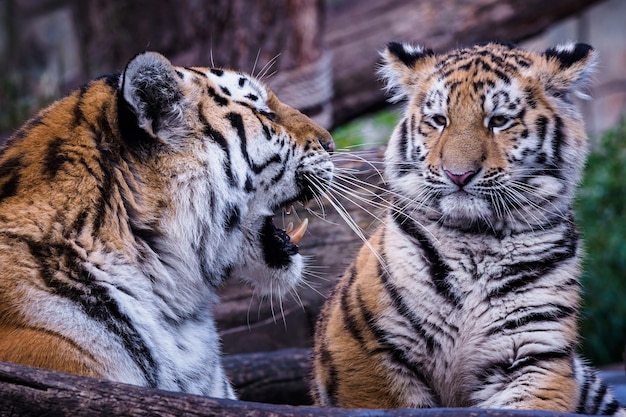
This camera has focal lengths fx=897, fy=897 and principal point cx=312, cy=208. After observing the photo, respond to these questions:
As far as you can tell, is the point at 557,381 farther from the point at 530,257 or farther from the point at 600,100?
the point at 600,100

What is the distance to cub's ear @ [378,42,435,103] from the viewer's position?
123 inches

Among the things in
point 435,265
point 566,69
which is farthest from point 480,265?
point 566,69

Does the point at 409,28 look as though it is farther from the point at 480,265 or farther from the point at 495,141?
the point at 480,265

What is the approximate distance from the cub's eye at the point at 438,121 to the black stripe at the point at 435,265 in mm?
331

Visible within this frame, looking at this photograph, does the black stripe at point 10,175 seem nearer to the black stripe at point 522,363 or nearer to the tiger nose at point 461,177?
the tiger nose at point 461,177

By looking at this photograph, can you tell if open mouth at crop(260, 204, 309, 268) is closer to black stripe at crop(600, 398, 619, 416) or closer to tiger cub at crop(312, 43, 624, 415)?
tiger cub at crop(312, 43, 624, 415)

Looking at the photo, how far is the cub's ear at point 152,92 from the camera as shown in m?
2.19

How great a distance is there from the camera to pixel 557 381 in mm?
2625

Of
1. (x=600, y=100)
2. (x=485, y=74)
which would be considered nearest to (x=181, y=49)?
(x=485, y=74)

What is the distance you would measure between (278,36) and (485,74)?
2862 mm

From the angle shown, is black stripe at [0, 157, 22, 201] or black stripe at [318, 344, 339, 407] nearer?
black stripe at [0, 157, 22, 201]

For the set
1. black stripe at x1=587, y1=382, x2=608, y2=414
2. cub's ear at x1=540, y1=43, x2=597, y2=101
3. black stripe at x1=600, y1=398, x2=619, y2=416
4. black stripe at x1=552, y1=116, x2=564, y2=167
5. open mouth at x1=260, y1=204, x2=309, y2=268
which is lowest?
black stripe at x1=600, y1=398, x2=619, y2=416

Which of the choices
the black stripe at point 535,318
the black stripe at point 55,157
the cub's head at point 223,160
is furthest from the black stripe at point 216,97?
the black stripe at point 535,318

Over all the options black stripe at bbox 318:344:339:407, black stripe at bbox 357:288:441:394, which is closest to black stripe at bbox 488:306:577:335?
black stripe at bbox 357:288:441:394
